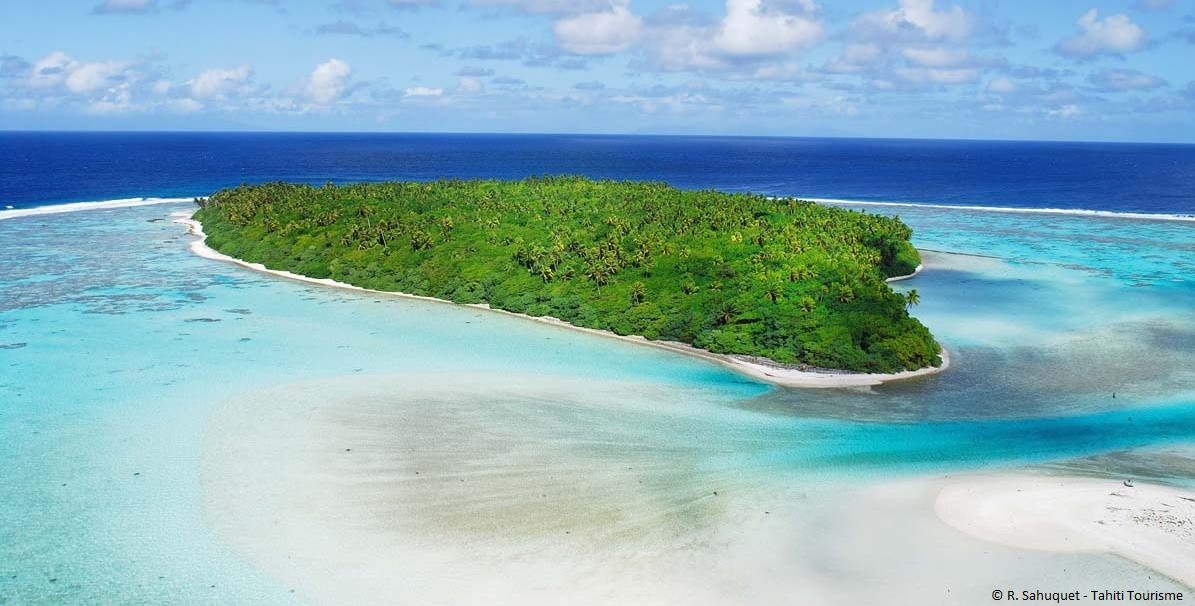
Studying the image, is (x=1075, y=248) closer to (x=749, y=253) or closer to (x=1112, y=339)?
(x=1112, y=339)

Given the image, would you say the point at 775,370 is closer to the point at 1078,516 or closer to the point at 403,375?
the point at 1078,516

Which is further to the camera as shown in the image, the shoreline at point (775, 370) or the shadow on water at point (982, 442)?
the shoreline at point (775, 370)

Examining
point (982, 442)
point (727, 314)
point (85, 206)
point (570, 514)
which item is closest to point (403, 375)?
point (570, 514)

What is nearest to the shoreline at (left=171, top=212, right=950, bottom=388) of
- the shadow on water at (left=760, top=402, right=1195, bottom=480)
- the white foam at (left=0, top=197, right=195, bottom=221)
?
the shadow on water at (left=760, top=402, right=1195, bottom=480)

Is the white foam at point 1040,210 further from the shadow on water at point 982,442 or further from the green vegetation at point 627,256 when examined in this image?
the shadow on water at point 982,442

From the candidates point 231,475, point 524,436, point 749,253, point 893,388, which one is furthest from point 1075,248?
point 231,475

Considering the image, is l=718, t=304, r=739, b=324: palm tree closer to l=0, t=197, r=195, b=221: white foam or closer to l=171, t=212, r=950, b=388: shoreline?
l=171, t=212, r=950, b=388: shoreline

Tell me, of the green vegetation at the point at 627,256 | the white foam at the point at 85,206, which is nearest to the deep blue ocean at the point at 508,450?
the green vegetation at the point at 627,256
